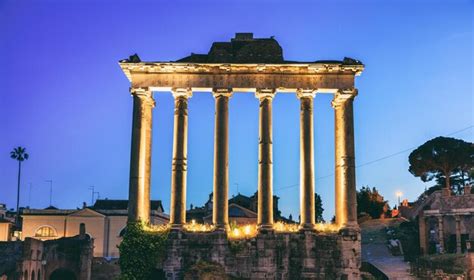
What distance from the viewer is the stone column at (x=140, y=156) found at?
33.1m

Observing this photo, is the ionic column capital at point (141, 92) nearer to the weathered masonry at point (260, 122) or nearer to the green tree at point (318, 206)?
the weathered masonry at point (260, 122)

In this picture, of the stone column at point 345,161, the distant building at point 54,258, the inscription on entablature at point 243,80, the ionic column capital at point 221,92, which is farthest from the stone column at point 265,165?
the distant building at point 54,258

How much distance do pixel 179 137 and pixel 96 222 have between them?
1638 inches

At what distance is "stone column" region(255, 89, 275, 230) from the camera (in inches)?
1299

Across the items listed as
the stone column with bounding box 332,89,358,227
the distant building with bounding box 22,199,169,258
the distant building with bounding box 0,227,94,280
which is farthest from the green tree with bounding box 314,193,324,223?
the stone column with bounding box 332,89,358,227

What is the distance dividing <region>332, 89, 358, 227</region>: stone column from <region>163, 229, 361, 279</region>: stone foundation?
1.25 m

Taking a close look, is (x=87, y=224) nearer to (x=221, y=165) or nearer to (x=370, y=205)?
(x=370, y=205)

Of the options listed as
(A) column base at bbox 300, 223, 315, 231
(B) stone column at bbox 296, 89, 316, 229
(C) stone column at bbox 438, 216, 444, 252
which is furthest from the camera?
(C) stone column at bbox 438, 216, 444, 252

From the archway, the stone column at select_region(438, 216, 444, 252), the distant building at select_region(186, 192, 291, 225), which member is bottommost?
the archway

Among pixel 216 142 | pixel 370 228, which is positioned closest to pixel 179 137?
pixel 216 142

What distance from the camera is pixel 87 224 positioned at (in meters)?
71.9

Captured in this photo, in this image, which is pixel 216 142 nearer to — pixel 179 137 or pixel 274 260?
pixel 179 137

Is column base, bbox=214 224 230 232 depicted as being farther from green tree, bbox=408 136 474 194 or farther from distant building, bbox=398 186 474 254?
green tree, bbox=408 136 474 194

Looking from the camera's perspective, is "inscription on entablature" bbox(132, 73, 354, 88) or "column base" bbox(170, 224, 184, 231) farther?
"inscription on entablature" bbox(132, 73, 354, 88)
